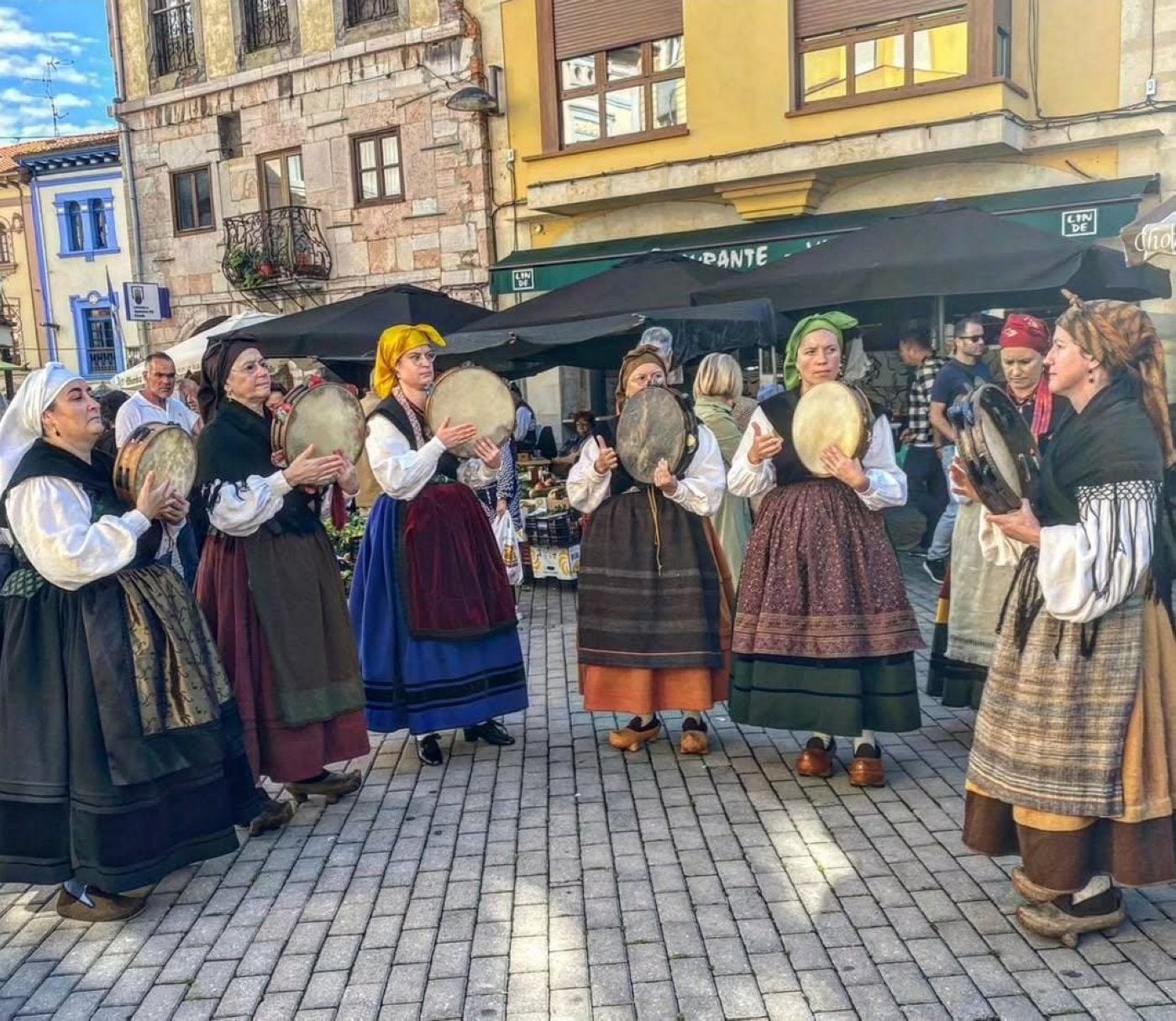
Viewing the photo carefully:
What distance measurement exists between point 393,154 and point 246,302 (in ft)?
11.3

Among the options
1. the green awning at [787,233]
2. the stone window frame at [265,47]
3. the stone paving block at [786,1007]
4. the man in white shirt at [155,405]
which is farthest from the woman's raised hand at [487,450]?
the stone window frame at [265,47]

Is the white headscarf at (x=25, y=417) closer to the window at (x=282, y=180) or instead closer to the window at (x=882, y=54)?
the window at (x=882, y=54)

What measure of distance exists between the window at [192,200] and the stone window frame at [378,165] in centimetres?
297

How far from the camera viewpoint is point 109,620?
3135 millimetres

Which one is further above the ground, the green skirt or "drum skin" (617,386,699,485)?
"drum skin" (617,386,699,485)

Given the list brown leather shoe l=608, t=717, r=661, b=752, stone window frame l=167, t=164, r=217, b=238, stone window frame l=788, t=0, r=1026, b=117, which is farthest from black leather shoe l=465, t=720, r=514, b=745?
stone window frame l=167, t=164, r=217, b=238

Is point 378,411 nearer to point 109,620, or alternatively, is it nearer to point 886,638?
point 109,620

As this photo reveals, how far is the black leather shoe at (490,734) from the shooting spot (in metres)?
4.73

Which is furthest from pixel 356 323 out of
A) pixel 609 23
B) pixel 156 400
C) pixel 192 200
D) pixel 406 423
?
pixel 192 200

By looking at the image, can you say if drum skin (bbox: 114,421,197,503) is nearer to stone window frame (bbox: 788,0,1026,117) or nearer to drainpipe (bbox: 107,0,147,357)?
stone window frame (bbox: 788,0,1026,117)

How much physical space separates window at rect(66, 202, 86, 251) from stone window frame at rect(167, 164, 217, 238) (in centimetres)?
1248

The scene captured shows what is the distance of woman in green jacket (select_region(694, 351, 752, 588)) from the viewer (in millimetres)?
5730

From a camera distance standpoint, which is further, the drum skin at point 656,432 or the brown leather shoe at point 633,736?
the brown leather shoe at point 633,736

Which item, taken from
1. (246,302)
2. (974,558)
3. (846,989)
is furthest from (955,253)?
(246,302)
